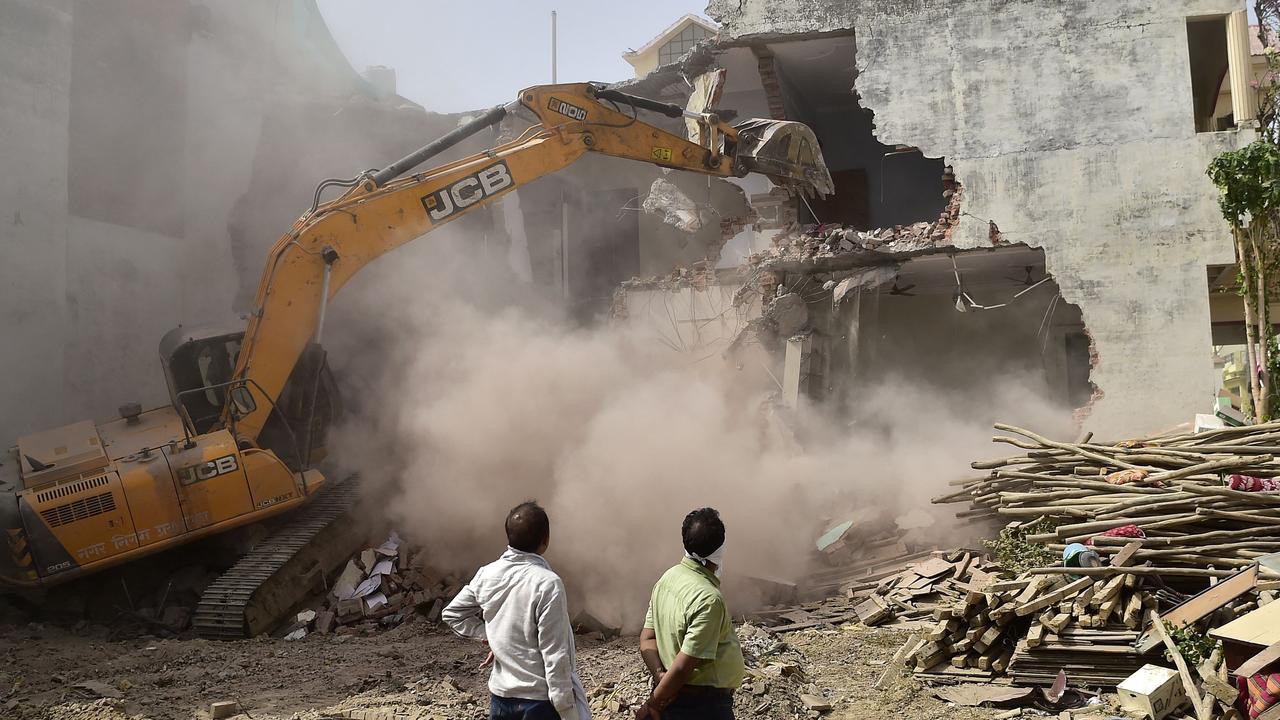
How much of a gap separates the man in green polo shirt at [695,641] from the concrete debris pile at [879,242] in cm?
1000

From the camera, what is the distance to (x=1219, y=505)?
730 centimetres

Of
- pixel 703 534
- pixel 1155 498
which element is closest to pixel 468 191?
pixel 703 534

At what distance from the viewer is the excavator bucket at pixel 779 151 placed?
10.2 m

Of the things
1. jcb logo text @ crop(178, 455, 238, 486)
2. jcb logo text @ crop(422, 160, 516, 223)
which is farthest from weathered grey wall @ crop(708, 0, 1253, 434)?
jcb logo text @ crop(178, 455, 238, 486)

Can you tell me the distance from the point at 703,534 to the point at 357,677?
14.7 ft

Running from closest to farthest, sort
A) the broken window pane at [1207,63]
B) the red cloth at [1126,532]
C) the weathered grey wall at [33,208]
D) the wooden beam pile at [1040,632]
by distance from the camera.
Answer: the wooden beam pile at [1040,632], the red cloth at [1126,532], the weathered grey wall at [33,208], the broken window pane at [1207,63]

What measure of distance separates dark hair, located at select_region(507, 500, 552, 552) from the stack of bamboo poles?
466cm

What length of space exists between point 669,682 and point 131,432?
7867 mm

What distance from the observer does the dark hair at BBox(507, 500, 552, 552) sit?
3.92 m

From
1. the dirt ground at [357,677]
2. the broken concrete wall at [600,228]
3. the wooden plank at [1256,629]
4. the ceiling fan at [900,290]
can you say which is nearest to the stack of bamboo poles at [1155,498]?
the wooden plank at [1256,629]

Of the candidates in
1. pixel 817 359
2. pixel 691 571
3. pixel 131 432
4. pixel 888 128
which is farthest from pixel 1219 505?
pixel 131 432

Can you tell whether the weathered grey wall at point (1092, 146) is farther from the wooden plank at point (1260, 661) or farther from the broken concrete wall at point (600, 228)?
the wooden plank at point (1260, 661)

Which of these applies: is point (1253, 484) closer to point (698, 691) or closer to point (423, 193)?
point (698, 691)

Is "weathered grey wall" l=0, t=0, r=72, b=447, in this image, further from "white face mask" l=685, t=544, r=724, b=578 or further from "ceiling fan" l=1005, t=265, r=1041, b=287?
"ceiling fan" l=1005, t=265, r=1041, b=287
